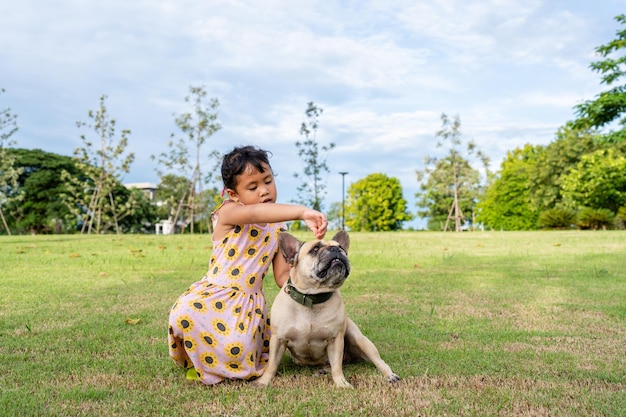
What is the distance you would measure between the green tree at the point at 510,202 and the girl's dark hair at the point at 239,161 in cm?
5818

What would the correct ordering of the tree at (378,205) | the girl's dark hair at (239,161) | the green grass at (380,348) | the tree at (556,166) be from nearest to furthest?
the green grass at (380,348) < the girl's dark hair at (239,161) < the tree at (556,166) < the tree at (378,205)

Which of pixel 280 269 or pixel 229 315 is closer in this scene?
pixel 229 315

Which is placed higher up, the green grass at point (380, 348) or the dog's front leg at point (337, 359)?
the dog's front leg at point (337, 359)

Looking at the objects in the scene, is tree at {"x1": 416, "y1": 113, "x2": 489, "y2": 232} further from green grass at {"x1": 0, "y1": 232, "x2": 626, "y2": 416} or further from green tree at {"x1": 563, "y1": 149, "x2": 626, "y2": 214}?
green grass at {"x1": 0, "y1": 232, "x2": 626, "y2": 416}

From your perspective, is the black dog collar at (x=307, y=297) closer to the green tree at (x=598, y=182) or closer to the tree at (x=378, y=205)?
the green tree at (x=598, y=182)

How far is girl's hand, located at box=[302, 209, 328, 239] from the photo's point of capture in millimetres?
3418

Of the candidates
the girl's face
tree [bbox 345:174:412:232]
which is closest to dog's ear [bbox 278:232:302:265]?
the girl's face

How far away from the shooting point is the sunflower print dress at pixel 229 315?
3736mm

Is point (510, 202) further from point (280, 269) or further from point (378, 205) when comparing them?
point (280, 269)

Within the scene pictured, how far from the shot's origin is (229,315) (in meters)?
3.85

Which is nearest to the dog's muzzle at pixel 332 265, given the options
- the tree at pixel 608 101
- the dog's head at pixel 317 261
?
the dog's head at pixel 317 261

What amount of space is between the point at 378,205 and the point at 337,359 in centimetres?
6250

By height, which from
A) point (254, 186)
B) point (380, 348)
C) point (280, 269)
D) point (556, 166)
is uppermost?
point (556, 166)

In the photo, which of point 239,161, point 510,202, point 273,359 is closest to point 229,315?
point 273,359
